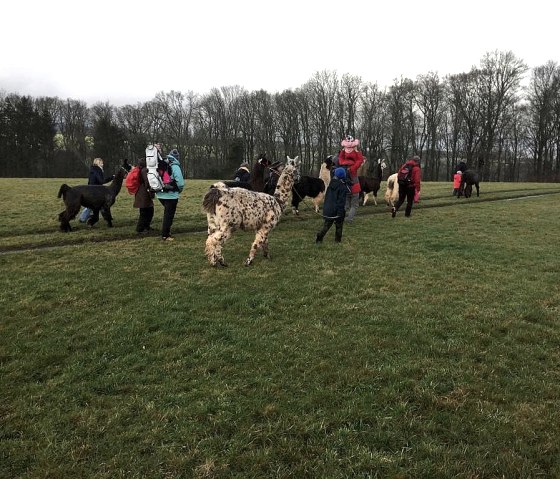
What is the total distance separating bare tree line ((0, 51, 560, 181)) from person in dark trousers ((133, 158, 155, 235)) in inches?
1776

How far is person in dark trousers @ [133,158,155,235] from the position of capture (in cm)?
994

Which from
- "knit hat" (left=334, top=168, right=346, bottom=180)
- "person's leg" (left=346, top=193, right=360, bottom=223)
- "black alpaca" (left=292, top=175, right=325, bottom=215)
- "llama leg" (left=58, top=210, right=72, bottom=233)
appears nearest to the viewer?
"knit hat" (left=334, top=168, right=346, bottom=180)

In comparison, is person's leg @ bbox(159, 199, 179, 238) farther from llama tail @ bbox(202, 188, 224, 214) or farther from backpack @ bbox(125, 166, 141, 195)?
llama tail @ bbox(202, 188, 224, 214)

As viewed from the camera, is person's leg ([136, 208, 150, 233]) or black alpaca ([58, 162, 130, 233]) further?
person's leg ([136, 208, 150, 233])

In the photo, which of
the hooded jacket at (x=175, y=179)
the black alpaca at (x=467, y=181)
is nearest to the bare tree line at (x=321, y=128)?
the black alpaca at (x=467, y=181)

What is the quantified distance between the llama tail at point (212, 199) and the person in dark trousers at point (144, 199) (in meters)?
2.92

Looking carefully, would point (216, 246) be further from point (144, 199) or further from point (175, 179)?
point (144, 199)

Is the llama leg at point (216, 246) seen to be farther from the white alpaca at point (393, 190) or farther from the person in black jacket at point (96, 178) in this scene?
the white alpaca at point (393, 190)

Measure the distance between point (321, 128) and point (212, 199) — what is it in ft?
182

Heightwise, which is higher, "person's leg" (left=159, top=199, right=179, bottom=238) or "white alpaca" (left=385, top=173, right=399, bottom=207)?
"white alpaca" (left=385, top=173, right=399, bottom=207)

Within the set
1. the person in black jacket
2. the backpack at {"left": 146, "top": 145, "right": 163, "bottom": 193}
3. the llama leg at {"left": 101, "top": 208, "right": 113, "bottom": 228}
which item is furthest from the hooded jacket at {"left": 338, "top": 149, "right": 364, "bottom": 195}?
the person in black jacket

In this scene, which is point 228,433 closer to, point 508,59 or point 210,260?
point 210,260

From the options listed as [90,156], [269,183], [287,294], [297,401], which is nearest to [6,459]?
[297,401]

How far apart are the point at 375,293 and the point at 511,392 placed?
8.93 feet
